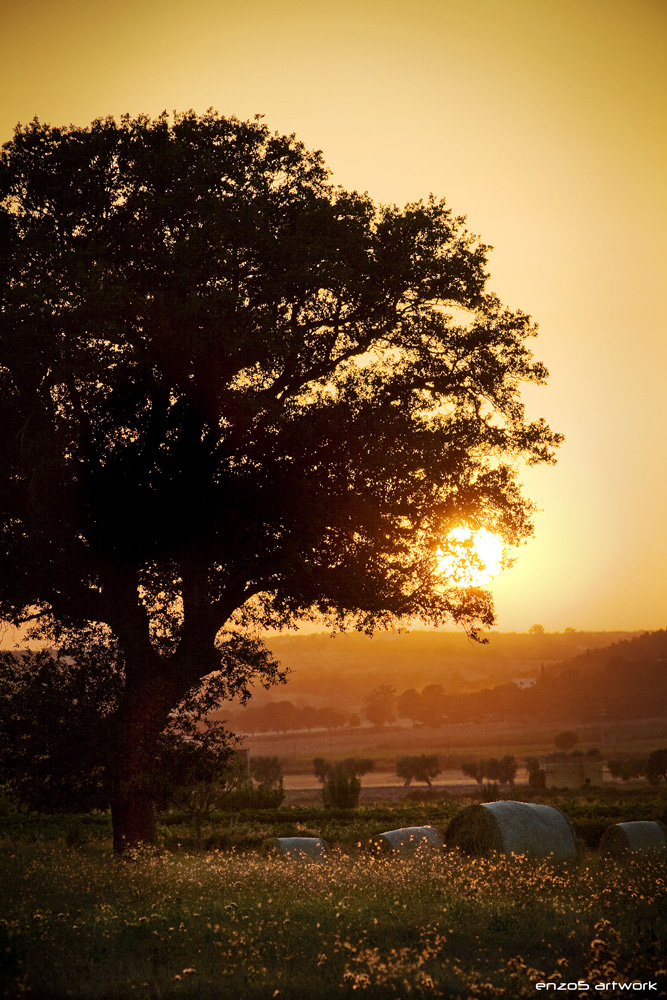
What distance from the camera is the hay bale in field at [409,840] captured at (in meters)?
19.5

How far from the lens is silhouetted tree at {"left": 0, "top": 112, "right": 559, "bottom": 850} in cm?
1566

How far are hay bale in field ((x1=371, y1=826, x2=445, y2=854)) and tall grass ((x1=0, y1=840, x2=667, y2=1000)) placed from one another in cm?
521

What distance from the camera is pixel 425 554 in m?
17.7

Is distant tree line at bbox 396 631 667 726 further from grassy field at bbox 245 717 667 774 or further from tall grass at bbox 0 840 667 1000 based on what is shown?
tall grass at bbox 0 840 667 1000

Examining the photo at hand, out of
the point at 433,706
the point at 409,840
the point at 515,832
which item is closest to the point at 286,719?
the point at 433,706

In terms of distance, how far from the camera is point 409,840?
65.2 ft

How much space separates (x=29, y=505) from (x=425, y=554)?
25.0ft

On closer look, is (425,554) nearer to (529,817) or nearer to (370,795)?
(529,817)

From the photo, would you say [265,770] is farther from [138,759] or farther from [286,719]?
[286,719]

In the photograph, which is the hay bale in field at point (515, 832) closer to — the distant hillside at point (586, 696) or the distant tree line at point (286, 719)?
the distant hillside at point (586, 696)

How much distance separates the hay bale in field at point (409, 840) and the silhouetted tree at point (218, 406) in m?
5.24

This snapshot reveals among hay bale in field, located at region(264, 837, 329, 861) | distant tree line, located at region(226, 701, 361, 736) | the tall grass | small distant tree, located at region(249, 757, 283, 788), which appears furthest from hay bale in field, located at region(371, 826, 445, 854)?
distant tree line, located at region(226, 701, 361, 736)

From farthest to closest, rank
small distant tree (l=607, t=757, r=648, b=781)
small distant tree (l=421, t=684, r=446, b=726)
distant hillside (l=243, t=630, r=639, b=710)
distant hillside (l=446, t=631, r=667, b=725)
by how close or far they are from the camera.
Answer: distant hillside (l=243, t=630, r=639, b=710)
small distant tree (l=421, t=684, r=446, b=726)
distant hillside (l=446, t=631, r=667, b=725)
small distant tree (l=607, t=757, r=648, b=781)

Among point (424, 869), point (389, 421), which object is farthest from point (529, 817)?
point (389, 421)
